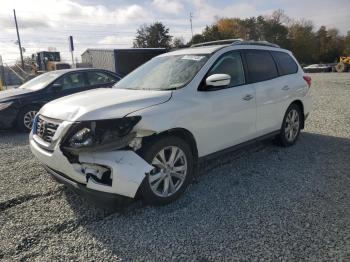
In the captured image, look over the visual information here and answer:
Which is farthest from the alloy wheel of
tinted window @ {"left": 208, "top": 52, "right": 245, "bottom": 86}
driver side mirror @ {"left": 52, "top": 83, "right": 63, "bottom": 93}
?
driver side mirror @ {"left": 52, "top": 83, "right": 63, "bottom": 93}

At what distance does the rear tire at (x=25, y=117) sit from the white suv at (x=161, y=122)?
4.00m

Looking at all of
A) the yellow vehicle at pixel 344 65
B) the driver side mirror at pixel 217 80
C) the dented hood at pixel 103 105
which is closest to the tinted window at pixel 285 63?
the driver side mirror at pixel 217 80

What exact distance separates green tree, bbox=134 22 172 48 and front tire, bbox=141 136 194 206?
6022cm

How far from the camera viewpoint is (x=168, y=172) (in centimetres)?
346

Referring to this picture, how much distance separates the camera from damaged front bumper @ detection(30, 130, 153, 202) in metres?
2.94

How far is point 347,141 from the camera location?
5.80 metres

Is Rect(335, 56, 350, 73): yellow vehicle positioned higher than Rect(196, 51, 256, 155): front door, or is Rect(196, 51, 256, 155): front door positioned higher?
Rect(196, 51, 256, 155): front door

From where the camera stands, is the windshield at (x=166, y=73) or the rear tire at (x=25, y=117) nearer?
the windshield at (x=166, y=73)

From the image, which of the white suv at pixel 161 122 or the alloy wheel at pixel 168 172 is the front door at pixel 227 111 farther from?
the alloy wheel at pixel 168 172

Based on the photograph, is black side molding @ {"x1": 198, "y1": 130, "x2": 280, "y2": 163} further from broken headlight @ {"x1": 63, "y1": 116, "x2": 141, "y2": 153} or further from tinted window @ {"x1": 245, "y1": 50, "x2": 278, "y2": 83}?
broken headlight @ {"x1": 63, "y1": 116, "x2": 141, "y2": 153}

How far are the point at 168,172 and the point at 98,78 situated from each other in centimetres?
576

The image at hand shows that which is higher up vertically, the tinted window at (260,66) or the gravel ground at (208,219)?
the tinted window at (260,66)

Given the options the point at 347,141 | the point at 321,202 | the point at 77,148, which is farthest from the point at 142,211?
the point at 347,141

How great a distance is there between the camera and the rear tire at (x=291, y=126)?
17.5ft
